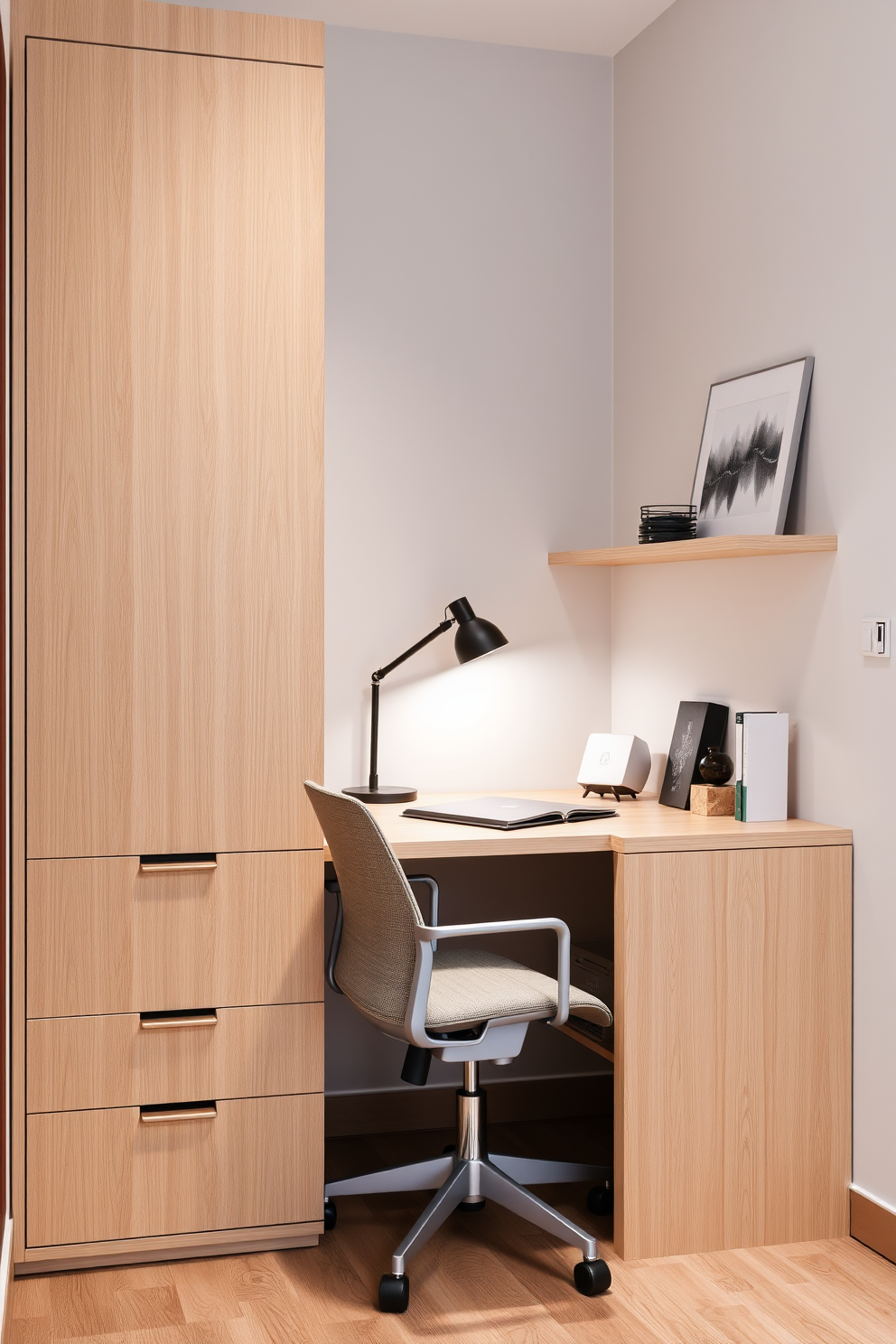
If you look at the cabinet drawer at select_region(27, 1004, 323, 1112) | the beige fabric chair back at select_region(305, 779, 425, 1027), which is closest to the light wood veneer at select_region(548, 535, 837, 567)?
the beige fabric chair back at select_region(305, 779, 425, 1027)

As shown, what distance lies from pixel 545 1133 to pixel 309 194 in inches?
91.5

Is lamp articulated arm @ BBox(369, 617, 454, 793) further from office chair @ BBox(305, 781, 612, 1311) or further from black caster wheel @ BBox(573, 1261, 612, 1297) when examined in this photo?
black caster wheel @ BBox(573, 1261, 612, 1297)

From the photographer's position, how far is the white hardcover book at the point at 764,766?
2.65 meters

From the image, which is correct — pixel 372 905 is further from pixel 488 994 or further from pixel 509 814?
pixel 509 814

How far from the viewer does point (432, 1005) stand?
2354 mm

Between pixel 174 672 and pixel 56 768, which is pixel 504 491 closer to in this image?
pixel 174 672

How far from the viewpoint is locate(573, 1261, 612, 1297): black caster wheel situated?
7.69 ft

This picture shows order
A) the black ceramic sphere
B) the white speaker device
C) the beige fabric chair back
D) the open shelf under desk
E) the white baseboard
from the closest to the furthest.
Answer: the white baseboard < the beige fabric chair back < the open shelf under desk < the black ceramic sphere < the white speaker device

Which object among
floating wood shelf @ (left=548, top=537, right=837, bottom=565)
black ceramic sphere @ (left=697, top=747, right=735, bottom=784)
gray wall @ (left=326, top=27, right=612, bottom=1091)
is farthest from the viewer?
gray wall @ (left=326, top=27, right=612, bottom=1091)

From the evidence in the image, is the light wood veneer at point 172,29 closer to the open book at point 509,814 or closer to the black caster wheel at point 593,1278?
the open book at point 509,814

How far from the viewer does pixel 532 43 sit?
335 centimetres

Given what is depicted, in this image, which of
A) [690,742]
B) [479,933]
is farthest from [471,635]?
[479,933]

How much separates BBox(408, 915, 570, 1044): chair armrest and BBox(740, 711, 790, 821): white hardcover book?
0.55 meters

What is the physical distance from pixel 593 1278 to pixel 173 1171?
2.73 feet
